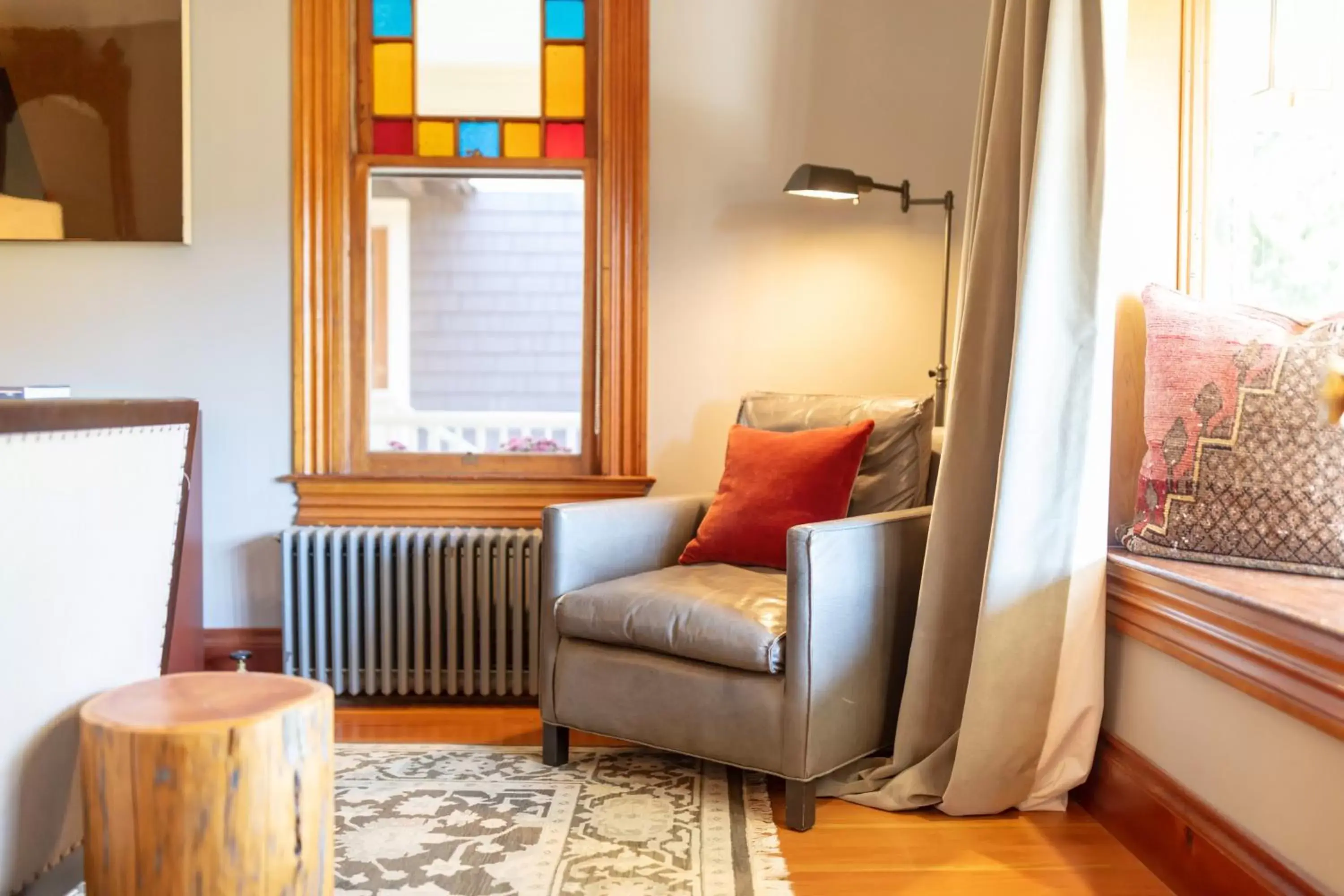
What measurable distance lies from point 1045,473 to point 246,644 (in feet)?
7.75

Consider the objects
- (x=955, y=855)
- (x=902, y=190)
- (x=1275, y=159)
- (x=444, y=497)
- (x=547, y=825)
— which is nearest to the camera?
(x=955, y=855)

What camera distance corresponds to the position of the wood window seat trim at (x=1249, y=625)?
1.54m

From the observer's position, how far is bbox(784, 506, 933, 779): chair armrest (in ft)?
7.20

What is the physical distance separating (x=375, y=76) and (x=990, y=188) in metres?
1.95

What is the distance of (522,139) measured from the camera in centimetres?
337

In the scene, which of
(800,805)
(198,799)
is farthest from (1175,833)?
(198,799)

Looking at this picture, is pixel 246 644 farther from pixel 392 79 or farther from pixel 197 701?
pixel 197 701

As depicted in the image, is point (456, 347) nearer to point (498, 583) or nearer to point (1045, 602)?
point (498, 583)

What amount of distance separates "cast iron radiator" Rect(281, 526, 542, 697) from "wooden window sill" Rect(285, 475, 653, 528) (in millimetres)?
113

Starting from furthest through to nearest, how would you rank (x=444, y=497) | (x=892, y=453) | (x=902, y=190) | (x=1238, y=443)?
(x=444, y=497) → (x=902, y=190) → (x=892, y=453) → (x=1238, y=443)

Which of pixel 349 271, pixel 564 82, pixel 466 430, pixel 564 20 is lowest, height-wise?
pixel 466 430

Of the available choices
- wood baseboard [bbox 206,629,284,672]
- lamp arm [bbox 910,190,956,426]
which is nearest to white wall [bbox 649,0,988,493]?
lamp arm [bbox 910,190,956,426]

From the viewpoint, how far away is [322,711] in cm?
156

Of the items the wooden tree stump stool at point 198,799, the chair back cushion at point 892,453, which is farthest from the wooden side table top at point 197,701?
the chair back cushion at point 892,453
